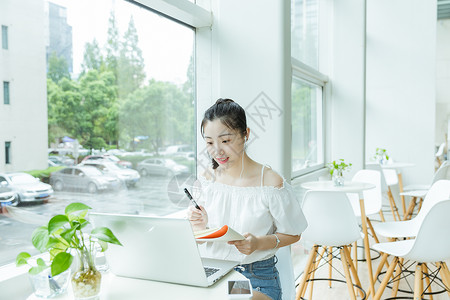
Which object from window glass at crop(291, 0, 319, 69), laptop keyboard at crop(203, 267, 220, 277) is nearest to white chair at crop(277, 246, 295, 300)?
laptop keyboard at crop(203, 267, 220, 277)

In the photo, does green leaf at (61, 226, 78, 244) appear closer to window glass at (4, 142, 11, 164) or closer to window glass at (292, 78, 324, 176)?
window glass at (4, 142, 11, 164)

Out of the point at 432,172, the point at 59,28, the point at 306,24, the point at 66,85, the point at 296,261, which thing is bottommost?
the point at 296,261

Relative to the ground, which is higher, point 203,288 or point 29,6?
point 29,6

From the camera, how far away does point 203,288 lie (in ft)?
4.26

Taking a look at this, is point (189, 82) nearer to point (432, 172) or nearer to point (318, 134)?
point (318, 134)

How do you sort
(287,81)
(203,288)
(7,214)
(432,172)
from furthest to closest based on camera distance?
(432,172) < (287,81) < (7,214) < (203,288)

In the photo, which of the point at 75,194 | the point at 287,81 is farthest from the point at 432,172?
the point at 75,194

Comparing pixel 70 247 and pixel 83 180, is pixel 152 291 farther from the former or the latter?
pixel 83 180

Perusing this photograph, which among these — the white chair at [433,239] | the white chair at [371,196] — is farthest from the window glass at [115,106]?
the white chair at [371,196]

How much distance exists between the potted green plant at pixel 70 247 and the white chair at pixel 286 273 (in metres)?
0.86

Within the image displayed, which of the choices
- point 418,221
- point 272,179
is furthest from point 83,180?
point 418,221

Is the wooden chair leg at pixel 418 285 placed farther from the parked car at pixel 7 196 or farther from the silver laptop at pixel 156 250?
the parked car at pixel 7 196

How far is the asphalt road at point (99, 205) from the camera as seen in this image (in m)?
1.46

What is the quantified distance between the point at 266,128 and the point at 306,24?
8.12 feet
